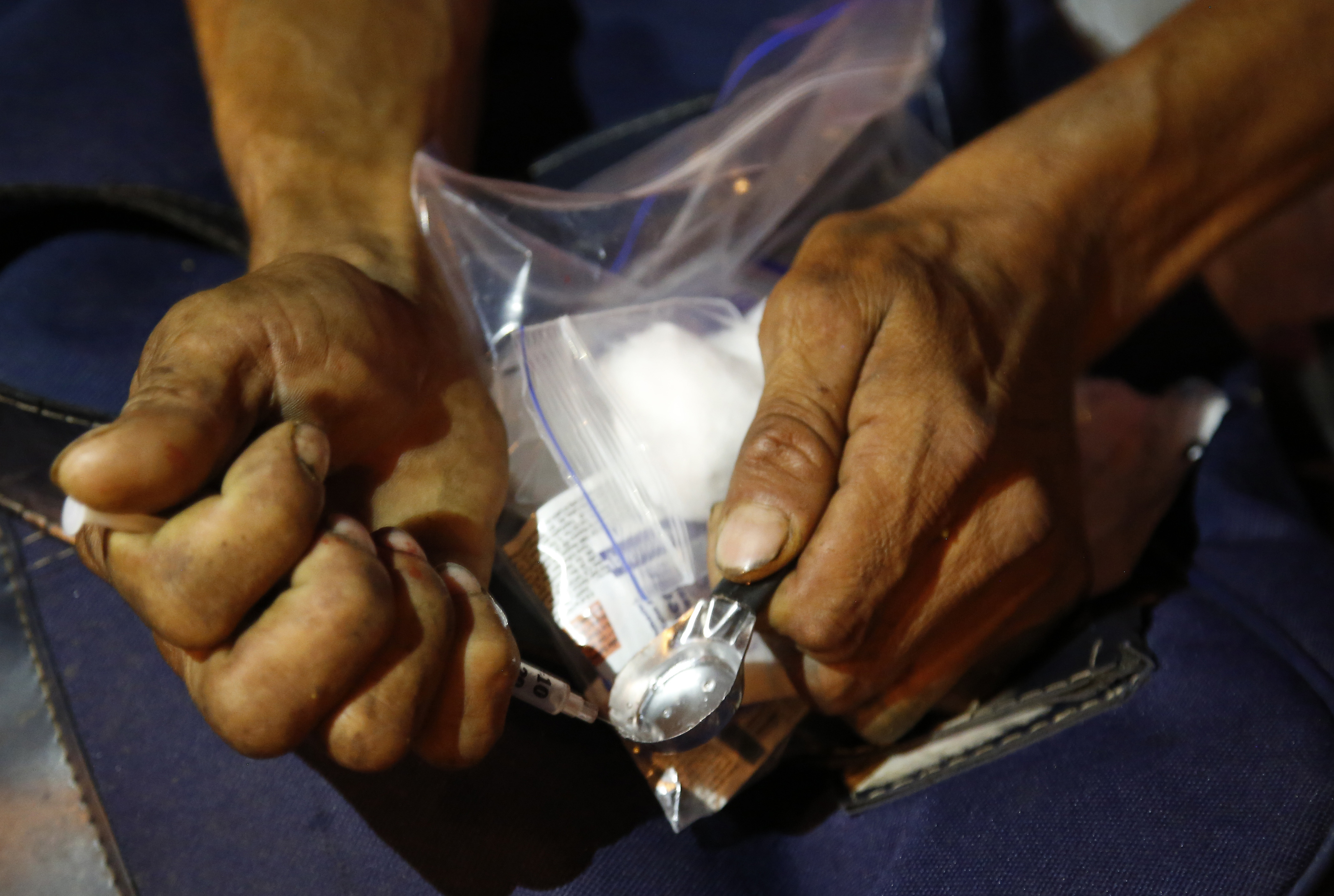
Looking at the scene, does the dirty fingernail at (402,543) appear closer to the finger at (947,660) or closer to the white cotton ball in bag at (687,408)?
the white cotton ball in bag at (687,408)

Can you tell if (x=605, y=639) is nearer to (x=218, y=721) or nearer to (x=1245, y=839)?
(x=218, y=721)

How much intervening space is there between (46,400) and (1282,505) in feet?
2.91

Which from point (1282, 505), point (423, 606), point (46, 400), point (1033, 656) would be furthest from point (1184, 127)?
point (46, 400)

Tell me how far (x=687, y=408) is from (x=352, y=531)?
0.21m

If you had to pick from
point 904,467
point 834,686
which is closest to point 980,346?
point 904,467

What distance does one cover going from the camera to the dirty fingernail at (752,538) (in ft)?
1.45

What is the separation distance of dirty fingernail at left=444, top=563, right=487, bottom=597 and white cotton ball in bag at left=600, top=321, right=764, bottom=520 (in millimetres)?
139

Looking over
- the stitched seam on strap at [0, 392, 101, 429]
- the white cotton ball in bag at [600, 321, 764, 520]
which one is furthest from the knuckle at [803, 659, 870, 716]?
the stitched seam on strap at [0, 392, 101, 429]

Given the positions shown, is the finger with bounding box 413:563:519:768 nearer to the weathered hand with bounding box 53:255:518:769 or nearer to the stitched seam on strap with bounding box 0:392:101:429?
the weathered hand with bounding box 53:255:518:769

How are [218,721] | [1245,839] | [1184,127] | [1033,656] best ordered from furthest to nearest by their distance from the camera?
[1184,127], [1033,656], [1245,839], [218,721]

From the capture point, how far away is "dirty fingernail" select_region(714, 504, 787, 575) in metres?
0.44

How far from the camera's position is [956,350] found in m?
0.52

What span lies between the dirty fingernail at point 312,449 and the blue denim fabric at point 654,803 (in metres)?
0.19

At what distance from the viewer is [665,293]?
627mm
